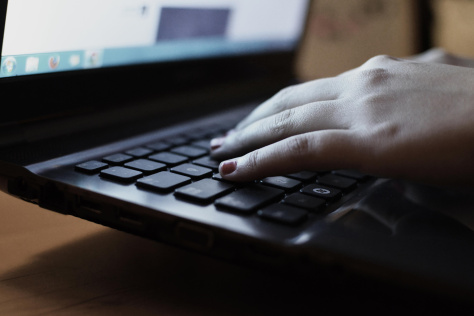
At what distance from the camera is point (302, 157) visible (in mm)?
425

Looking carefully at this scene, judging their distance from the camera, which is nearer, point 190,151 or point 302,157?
point 302,157

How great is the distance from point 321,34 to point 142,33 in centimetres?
79

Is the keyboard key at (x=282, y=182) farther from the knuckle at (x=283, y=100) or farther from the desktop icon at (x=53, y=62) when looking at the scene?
the desktop icon at (x=53, y=62)

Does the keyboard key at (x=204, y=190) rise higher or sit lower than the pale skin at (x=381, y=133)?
lower

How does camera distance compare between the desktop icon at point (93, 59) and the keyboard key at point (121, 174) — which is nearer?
the keyboard key at point (121, 174)

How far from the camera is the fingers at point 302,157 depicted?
0.42m

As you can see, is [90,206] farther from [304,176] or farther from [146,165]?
[304,176]

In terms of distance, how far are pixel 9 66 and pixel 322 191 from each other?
31 cm

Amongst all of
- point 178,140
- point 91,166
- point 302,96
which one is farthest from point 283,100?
point 91,166

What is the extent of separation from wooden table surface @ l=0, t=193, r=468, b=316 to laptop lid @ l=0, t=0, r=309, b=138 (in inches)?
5.4

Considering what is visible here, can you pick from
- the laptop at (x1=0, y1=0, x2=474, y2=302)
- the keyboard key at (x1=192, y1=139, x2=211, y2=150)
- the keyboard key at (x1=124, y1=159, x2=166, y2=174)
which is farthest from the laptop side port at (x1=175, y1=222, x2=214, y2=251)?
the keyboard key at (x1=192, y1=139, x2=211, y2=150)

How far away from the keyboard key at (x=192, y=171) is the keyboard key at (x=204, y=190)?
0.02 m

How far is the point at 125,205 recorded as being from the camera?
37 centimetres

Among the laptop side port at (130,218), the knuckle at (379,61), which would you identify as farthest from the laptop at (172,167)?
the knuckle at (379,61)
